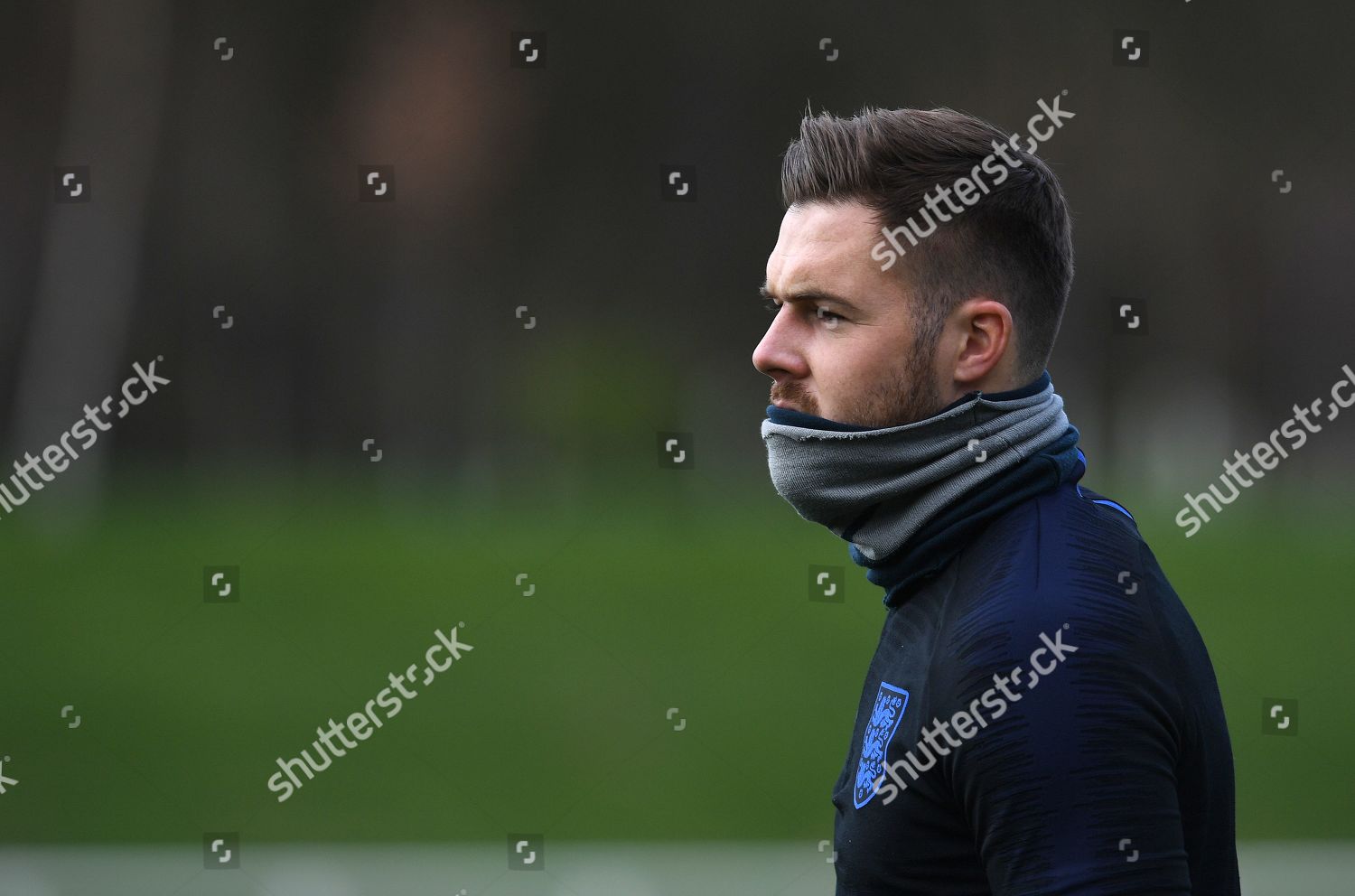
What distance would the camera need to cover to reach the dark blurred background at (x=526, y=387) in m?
5.14

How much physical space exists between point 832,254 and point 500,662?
3.85 m

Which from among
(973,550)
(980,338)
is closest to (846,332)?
(980,338)

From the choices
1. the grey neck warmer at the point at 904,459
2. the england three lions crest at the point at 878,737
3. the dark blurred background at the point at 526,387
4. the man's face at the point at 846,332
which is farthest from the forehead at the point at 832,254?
the dark blurred background at the point at 526,387

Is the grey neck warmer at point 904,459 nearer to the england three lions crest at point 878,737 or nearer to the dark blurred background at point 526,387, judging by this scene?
the england three lions crest at point 878,737

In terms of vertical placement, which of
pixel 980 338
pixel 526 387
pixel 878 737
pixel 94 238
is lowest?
pixel 878 737

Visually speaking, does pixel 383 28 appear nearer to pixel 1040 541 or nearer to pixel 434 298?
pixel 434 298

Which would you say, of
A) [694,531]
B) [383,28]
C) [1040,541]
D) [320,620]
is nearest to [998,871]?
[1040,541]

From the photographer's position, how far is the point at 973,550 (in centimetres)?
145

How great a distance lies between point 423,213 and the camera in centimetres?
526

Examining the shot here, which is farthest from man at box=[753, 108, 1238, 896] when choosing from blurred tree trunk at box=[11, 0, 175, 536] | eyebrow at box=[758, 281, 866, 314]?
blurred tree trunk at box=[11, 0, 175, 536]

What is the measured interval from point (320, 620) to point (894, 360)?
412 cm

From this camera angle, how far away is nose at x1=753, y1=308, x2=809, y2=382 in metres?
1.62

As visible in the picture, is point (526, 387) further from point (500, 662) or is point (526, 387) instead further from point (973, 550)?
point (973, 550)

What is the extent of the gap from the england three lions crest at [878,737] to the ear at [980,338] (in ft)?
1.35
